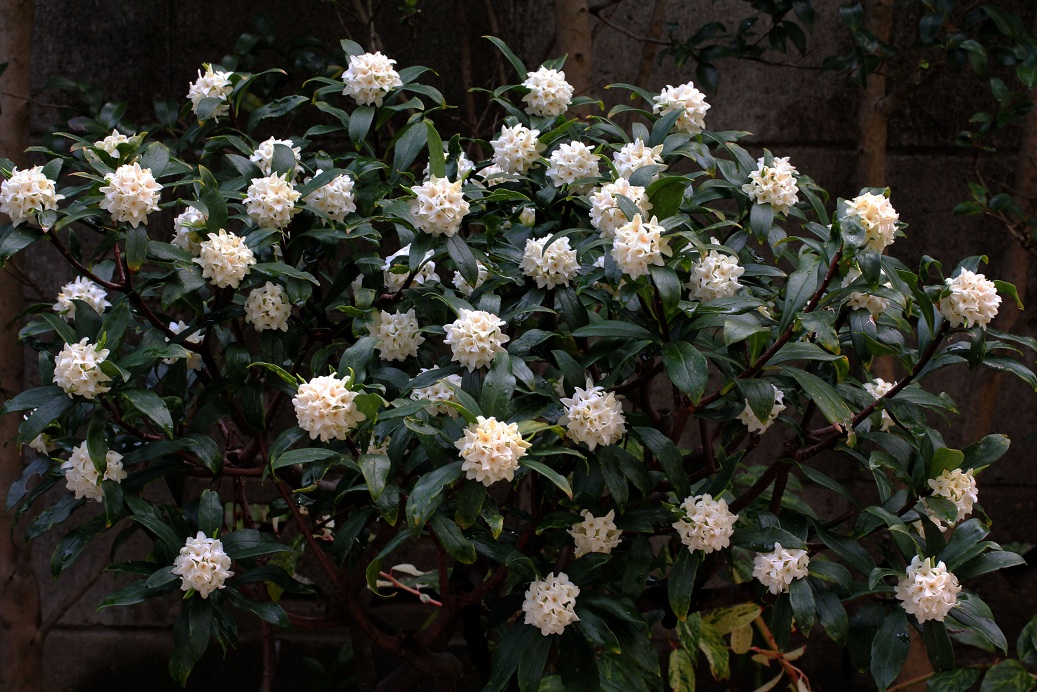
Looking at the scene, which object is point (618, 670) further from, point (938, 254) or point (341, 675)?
point (938, 254)

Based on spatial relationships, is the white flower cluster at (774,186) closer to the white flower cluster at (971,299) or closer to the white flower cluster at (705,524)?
the white flower cluster at (971,299)

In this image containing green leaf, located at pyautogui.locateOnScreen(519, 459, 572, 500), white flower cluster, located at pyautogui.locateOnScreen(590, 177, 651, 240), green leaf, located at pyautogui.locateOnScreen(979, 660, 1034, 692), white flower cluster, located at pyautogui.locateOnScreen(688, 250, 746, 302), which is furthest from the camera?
green leaf, located at pyautogui.locateOnScreen(979, 660, 1034, 692)

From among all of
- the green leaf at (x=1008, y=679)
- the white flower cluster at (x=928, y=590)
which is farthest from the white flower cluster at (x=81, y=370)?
the green leaf at (x=1008, y=679)

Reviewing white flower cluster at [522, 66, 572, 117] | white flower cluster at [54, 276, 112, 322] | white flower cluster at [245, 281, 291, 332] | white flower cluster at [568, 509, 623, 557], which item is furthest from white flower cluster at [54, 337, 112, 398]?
white flower cluster at [522, 66, 572, 117]

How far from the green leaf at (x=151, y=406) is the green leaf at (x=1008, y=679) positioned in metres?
1.46

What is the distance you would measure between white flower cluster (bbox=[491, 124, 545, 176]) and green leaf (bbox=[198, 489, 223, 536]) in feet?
2.42

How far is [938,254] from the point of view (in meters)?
2.54

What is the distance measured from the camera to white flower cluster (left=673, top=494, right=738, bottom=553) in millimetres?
1353

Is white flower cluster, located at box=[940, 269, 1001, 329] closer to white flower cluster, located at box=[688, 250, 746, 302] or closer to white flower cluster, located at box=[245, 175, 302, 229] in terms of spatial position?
white flower cluster, located at box=[688, 250, 746, 302]

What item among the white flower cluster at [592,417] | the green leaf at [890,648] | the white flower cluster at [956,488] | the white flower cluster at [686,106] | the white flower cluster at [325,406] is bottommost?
the green leaf at [890,648]

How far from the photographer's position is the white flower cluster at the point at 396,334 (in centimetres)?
146

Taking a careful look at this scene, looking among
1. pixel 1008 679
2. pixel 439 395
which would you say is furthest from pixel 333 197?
pixel 1008 679

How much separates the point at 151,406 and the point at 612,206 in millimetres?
721

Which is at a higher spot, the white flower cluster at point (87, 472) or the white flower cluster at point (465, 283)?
the white flower cluster at point (465, 283)
